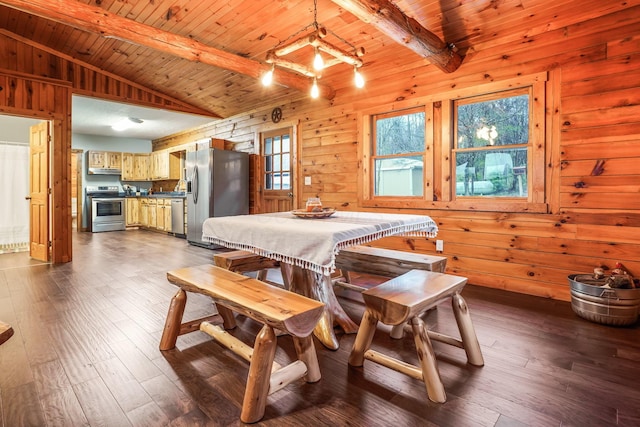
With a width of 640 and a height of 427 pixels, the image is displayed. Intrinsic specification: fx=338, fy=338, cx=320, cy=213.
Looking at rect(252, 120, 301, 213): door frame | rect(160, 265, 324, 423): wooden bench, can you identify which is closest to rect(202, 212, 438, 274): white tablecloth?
rect(160, 265, 324, 423): wooden bench

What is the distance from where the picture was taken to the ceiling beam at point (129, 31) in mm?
2734

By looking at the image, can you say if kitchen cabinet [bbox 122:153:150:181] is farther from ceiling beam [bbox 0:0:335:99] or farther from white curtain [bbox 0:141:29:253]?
ceiling beam [bbox 0:0:335:99]

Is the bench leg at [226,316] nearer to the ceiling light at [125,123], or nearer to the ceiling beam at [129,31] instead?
the ceiling beam at [129,31]

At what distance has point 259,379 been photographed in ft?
4.82

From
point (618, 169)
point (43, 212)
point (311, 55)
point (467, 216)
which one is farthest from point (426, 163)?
point (43, 212)

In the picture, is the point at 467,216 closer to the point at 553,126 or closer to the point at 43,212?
the point at 553,126

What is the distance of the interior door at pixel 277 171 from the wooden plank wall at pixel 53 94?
2766mm

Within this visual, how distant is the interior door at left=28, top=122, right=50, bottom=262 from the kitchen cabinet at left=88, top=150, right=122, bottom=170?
11.5 ft

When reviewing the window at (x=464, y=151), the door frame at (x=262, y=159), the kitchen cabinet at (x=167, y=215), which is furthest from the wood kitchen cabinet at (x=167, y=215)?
the window at (x=464, y=151)

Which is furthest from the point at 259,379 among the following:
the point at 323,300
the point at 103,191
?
the point at 103,191

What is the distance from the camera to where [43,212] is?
473cm

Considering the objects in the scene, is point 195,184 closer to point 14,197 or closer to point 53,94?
point 53,94

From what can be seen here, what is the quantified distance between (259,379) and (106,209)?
321 inches

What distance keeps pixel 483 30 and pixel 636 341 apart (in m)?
2.78
